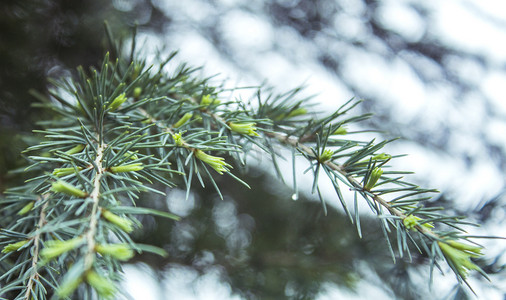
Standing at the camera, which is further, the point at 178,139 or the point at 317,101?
the point at 317,101

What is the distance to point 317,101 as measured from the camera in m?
0.96

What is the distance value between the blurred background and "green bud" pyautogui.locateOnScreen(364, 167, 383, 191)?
28 cm

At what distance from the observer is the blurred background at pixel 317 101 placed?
0.68 m

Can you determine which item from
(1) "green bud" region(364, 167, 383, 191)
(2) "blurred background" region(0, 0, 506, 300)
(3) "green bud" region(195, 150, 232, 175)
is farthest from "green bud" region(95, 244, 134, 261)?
(2) "blurred background" region(0, 0, 506, 300)

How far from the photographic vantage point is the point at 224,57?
3.32ft

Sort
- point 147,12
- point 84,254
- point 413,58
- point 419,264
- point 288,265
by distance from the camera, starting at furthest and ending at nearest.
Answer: point 413,58, point 147,12, point 288,265, point 419,264, point 84,254

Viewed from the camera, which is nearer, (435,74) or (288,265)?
(288,265)

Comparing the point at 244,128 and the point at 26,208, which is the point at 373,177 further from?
the point at 26,208

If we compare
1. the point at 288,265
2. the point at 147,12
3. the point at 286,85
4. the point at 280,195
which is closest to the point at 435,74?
the point at 286,85

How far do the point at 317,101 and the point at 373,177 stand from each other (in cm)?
61

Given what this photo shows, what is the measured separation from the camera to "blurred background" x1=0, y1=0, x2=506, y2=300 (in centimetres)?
68

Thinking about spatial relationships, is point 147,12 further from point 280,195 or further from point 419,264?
point 419,264

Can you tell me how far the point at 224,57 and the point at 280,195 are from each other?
414 mm

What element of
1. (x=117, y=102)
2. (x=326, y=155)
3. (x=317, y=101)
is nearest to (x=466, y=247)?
(x=326, y=155)
